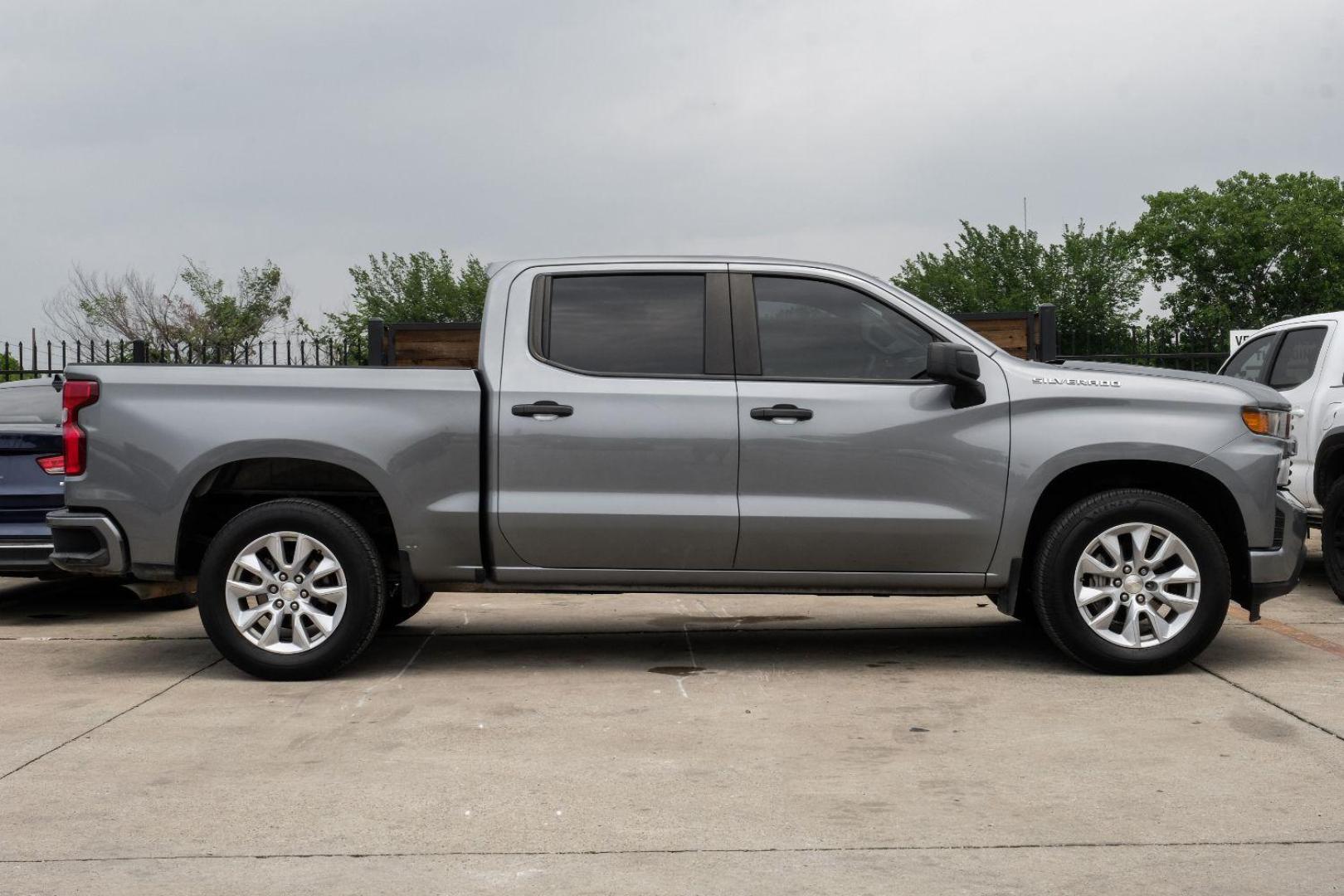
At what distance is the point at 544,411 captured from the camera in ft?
22.5

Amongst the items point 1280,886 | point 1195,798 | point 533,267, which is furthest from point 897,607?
point 1280,886

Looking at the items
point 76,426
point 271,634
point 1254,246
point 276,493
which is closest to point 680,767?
point 271,634

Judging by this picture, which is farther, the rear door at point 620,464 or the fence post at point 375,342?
the fence post at point 375,342

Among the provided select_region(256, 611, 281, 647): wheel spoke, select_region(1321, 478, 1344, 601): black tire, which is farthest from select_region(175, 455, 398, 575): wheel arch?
select_region(1321, 478, 1344, 601): black tire

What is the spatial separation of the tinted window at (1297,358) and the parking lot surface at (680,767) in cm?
223

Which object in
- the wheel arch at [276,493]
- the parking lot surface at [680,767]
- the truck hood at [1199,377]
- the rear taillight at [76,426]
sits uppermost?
the truck hood at [1199,377]

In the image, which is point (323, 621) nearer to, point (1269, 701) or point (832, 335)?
point (832, 335)

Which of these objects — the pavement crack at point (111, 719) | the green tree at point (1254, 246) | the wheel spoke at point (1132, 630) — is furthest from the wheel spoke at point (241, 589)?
the green tree at point (1254, 246)

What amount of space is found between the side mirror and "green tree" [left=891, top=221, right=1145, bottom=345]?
50495 mm

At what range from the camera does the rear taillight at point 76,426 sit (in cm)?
700

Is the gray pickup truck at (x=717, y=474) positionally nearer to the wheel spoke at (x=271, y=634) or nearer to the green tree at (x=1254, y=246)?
the wheel spoke at (x=271, y=634)

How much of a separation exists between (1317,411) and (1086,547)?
139 inches

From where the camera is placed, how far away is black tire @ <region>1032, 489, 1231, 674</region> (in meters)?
6.74

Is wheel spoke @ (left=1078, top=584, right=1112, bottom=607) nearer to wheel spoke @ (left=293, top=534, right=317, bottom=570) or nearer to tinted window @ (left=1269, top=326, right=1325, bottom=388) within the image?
wheel spoke @ (left=293, top=534, right=317, bottom=570)
